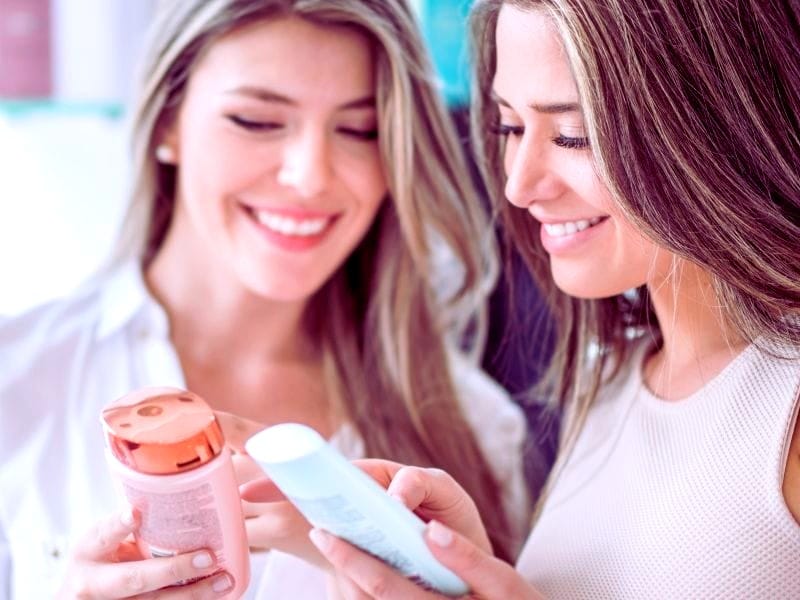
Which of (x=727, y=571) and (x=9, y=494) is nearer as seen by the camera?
(x=727, y=571)

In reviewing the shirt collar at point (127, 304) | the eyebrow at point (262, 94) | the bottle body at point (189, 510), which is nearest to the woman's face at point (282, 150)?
the eyebrow at point (262, 94)

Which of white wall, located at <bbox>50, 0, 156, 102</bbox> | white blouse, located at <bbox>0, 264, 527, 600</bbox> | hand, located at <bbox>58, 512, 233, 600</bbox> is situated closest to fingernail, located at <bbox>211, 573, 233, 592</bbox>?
hand, located at <bbox>58, 512, 233, 600</bbox>

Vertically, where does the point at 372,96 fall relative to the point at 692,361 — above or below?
above

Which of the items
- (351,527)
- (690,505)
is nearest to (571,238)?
(690,505)

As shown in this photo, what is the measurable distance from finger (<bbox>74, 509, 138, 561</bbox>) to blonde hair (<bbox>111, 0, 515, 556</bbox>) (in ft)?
1.86

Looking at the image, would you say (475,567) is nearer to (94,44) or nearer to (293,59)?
(293,59)

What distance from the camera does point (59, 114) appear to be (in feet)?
6.39

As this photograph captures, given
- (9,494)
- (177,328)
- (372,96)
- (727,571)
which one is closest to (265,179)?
(372,96)

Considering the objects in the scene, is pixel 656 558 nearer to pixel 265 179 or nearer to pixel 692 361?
pixel 692 361

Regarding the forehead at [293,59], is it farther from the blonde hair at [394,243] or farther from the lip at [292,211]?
the lip at [292,211]

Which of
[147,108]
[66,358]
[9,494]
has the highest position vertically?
[147,108]

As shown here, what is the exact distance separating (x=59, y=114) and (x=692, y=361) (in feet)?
4.48

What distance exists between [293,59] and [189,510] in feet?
2.19

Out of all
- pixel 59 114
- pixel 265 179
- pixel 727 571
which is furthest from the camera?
pixel 59 114
